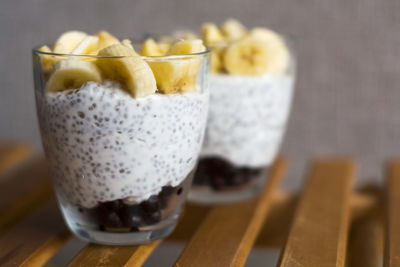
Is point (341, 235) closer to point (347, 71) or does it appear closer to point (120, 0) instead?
point (347, 71)

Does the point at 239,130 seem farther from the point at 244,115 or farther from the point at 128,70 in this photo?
the point at 128,70

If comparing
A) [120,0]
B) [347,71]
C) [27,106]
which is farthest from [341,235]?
[27,106]

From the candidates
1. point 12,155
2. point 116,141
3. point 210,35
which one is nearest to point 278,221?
point 210,35

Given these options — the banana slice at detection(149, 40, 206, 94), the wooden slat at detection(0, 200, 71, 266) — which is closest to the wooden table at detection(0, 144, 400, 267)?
the wooden slat at detection(0, 200, 71, 266)

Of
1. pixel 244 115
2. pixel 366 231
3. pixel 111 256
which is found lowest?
pixel 366 231

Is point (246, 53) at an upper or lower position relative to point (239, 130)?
A: upper

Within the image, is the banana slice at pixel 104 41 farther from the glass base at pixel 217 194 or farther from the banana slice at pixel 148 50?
the glass base at pixel 217 194

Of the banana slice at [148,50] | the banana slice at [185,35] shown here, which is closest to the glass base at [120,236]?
the banana slice at [148,50]

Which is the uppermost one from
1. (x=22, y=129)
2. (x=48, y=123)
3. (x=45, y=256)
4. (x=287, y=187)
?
(x=48, y=123)
